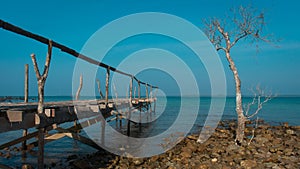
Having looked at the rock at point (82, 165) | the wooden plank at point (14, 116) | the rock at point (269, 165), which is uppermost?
the wooden plank at point (14, 116)

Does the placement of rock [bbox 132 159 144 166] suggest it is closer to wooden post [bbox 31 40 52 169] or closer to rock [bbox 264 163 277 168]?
wooden post [bbox 31 40 52 169]

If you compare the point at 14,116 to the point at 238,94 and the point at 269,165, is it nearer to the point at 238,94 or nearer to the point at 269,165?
the point at 269,165

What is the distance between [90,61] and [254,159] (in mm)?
6518

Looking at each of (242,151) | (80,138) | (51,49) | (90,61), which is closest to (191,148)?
(242,151)

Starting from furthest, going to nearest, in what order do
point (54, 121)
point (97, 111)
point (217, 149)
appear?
point (217, 149), point (97, 111), point (54, 121)

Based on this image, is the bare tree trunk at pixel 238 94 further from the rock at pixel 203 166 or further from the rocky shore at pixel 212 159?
the rock at pixel 203 166

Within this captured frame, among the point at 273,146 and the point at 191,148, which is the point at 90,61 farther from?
the point at 273,146

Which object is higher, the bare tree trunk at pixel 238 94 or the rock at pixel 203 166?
the bare tree trunk at pixel 238 94

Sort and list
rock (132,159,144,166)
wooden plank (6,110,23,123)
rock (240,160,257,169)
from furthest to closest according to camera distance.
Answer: rock (132,159,144,166) → rock (240,160,257,169) → wooden plank (6,110,23,123)

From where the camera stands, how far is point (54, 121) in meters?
A: 6.44

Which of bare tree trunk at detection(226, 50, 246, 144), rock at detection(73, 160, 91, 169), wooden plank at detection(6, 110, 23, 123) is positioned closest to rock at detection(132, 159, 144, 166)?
rock at detection(73, 160, 91, 169)

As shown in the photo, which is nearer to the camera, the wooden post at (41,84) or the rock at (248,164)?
the wooden post at (41,84)

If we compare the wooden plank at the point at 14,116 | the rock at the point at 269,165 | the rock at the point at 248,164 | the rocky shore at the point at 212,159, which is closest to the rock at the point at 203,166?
the rocky shore at the point at 212,159

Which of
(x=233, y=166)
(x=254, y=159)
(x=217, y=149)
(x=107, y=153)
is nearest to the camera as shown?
(x=233, y=166)
